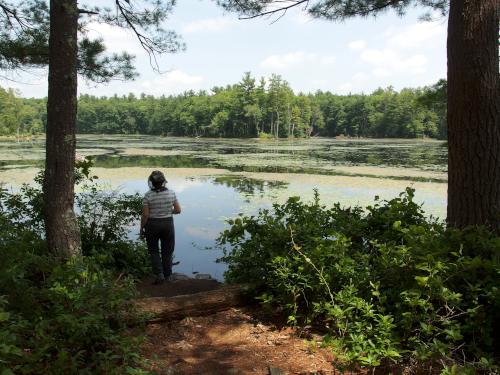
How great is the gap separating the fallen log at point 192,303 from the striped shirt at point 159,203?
1.36 m

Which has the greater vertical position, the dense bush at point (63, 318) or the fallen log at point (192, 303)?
the dense bush at point (63, 318)

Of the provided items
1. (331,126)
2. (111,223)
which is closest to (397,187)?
(111,223)

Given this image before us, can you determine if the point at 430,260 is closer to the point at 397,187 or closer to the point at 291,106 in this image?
the point at 397,187

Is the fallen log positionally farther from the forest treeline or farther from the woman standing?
the forest treeline

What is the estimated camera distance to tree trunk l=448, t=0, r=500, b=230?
3342 mm

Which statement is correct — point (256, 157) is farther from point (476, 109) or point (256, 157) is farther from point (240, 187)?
point (476, 109)

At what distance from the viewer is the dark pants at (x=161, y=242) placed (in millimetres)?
4848

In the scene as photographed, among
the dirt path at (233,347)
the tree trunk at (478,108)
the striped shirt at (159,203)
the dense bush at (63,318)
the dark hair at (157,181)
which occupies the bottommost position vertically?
the dirt path at (233,347)

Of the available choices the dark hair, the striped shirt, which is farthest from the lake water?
the dark hair

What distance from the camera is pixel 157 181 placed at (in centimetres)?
477

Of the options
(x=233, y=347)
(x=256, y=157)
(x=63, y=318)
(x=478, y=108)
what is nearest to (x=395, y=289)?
(x=233, y=347)

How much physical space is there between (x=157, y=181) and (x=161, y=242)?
791mm

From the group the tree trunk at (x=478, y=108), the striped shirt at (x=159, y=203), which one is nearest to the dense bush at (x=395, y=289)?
the tree trunk at (x=478, y=108)

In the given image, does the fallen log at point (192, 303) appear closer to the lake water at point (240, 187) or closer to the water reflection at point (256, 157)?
the lake water at point (240, 187)
